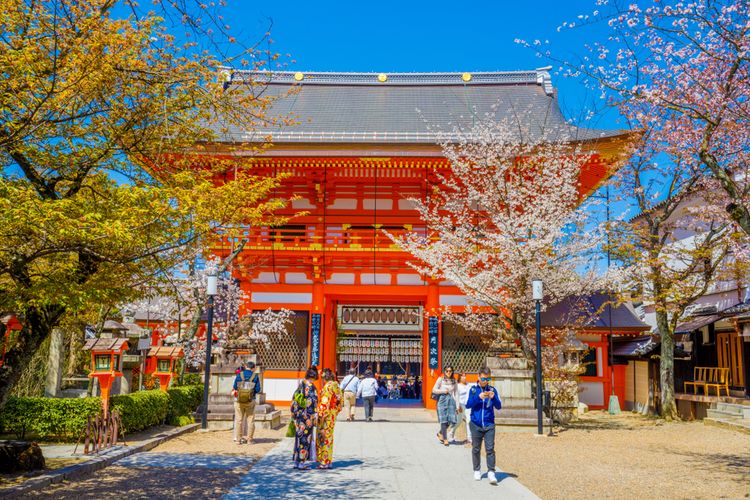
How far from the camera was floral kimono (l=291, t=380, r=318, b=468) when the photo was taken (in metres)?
10.1

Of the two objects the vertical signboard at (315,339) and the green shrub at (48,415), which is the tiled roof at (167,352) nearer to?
the green shrub at (48,415)

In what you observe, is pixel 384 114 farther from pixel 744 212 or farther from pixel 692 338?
pixel 744 212

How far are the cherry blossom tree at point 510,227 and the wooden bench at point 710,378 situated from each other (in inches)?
180

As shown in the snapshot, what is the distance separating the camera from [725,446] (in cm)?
1320

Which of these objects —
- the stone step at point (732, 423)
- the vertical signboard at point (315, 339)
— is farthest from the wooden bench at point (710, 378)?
the vertical signboard at point (315, 339)

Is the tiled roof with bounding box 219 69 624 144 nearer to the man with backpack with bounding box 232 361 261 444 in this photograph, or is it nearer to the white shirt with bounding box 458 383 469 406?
the white shirt with bounding box 458 383 469 406

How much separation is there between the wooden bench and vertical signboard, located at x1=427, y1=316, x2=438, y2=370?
27.6ft

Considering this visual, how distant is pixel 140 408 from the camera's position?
1327 cm

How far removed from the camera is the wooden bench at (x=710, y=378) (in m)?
19.1

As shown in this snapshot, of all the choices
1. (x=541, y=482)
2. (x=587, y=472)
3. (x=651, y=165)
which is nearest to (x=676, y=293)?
(x=651, y=165)

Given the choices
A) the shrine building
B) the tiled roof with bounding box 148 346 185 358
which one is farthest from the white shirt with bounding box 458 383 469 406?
the tiled roof with bounding box 148 346 185 358

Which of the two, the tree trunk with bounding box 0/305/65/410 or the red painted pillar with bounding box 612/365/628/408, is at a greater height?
the tree trunk with bounding box 0/305/65/410

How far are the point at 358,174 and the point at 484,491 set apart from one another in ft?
48.6

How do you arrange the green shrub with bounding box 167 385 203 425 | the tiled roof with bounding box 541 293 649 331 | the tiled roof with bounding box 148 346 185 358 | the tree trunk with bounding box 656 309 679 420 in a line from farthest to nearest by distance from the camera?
the tiled roof with bounding box 541 293 649 331 → the tree trunk with bounding box 656 309 679 420 → the tiled roof with bounding box 148 346 185 358 → the green shrub with bounding box 167 385 203 425
